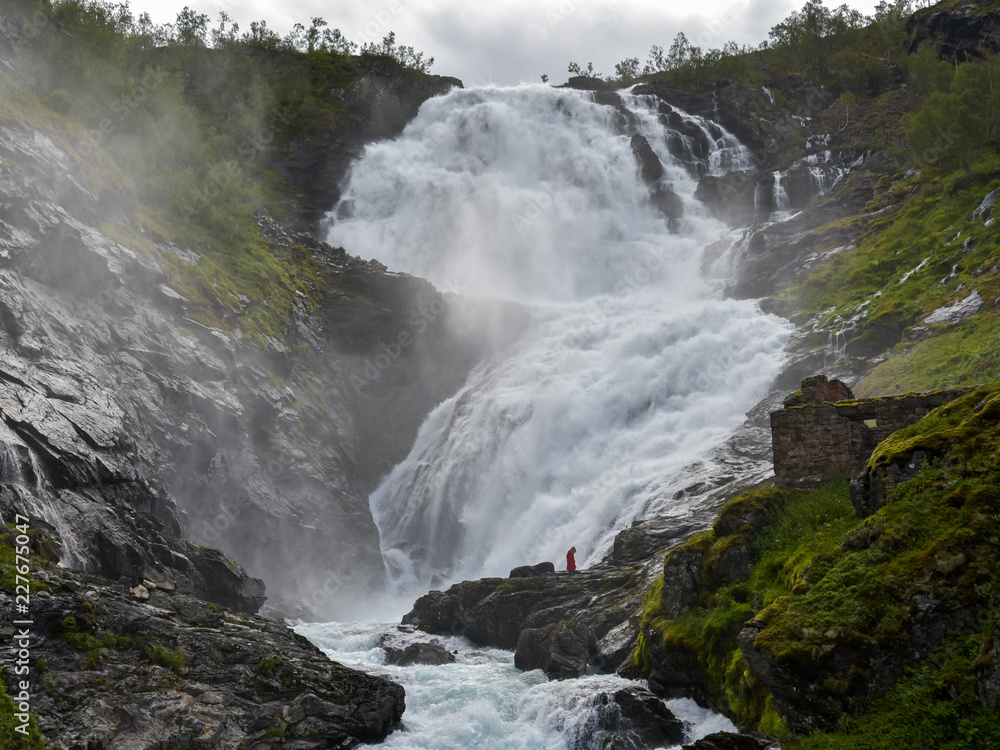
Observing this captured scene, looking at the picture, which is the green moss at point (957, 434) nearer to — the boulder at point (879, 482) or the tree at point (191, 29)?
the boulder at point (879, 482)

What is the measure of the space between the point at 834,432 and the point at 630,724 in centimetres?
728

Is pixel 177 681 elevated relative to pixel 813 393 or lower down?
lower down

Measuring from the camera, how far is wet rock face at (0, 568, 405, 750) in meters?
12.9

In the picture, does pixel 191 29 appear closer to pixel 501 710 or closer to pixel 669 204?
pixel 669 204

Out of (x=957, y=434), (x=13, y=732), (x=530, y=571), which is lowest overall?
(x=13, y=732)

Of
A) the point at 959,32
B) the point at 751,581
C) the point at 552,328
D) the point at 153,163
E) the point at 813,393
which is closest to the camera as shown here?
the point at 751,581

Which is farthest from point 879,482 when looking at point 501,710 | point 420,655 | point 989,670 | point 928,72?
point 928,72

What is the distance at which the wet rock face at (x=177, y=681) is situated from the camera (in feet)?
42.4

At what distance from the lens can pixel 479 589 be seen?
2527 cm

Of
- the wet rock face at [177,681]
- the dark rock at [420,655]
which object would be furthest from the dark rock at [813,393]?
the dark rock at [420,655]

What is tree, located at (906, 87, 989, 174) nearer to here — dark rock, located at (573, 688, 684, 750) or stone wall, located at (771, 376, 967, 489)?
stone wall, located at (771, 376, 967, 489)

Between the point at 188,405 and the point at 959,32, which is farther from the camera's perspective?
the point at 959,32

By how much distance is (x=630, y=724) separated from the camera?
14680mm

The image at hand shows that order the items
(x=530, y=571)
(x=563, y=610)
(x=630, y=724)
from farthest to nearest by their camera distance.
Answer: (x=530, y=571) < (x=563, y=610) < (x=630, y=724)
